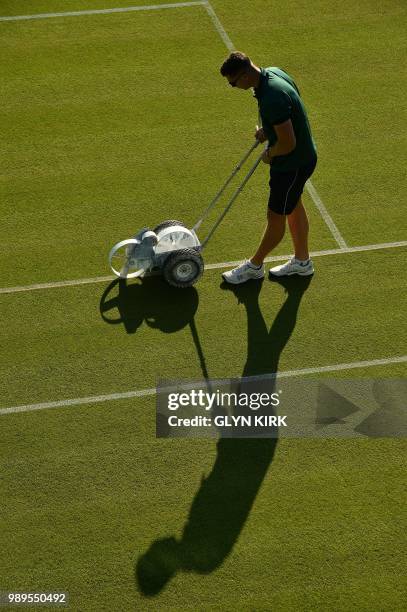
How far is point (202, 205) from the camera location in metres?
9.98

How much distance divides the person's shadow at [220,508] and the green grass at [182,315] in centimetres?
2

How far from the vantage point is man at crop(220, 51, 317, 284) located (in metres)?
7.90

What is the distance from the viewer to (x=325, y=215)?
991 cm

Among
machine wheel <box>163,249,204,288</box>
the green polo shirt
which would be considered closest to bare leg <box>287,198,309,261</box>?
the green polo shirt

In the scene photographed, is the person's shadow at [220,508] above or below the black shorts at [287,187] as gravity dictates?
below

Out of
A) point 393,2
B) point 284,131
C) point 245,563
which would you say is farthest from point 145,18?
point 245,563

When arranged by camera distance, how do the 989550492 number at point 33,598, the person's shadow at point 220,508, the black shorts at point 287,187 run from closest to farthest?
the 989550492 number at point 33,598 → the person's shadow at point 220,508 → the black shorts at point 287,187

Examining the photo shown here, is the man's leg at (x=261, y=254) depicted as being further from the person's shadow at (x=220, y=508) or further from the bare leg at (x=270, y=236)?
the person's shadow at (x=220, y=508)

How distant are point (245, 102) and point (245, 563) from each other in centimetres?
609

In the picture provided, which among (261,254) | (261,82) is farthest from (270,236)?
(261,82)

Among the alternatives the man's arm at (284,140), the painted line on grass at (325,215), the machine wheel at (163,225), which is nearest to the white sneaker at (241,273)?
the machine wheel at (163,225)

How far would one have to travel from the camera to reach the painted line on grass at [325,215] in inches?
380

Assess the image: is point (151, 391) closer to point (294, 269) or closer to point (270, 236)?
point (270, 236)

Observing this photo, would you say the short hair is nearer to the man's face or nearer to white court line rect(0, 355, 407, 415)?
the man's face
